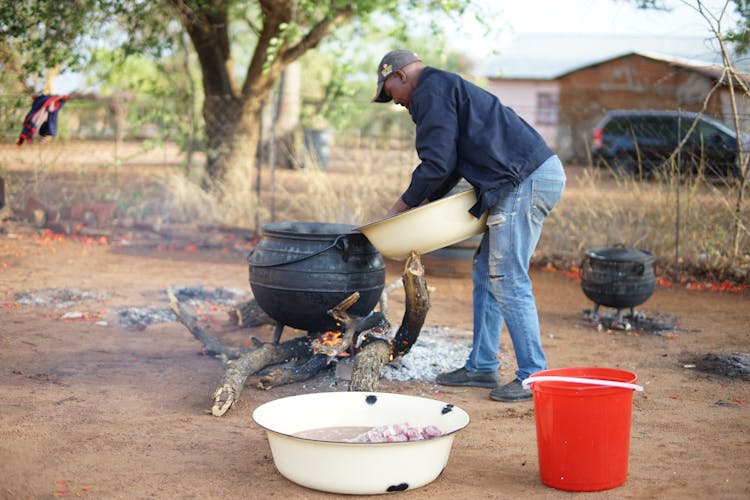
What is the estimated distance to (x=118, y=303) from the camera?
24.4 ft

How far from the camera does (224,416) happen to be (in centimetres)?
468

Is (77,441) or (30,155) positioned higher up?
(30,155)

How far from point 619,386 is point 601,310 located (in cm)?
485

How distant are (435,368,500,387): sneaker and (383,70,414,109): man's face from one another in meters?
1.82

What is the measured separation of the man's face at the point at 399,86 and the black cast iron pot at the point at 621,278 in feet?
10.0

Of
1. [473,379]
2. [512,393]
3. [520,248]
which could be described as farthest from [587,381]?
[473,379]

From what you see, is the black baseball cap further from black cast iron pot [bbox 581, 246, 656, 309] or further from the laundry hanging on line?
the laundry hanging on line

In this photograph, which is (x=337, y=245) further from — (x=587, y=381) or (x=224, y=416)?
(x=587, y=381)

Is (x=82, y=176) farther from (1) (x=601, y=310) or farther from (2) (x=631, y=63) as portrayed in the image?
(2) (x=631, y=63)

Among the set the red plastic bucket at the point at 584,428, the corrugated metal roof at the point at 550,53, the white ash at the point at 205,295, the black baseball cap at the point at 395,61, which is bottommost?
the white ash at the point at 205,295

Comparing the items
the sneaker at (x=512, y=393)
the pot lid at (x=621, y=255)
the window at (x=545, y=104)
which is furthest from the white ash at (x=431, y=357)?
the window at (x=545, y=104)

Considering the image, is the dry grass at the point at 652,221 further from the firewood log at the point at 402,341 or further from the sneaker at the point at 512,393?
the firewood log at the point at 402,341

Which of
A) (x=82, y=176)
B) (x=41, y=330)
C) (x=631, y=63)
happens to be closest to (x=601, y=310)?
(x=41, y=330)

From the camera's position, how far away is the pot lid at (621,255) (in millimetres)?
7082
